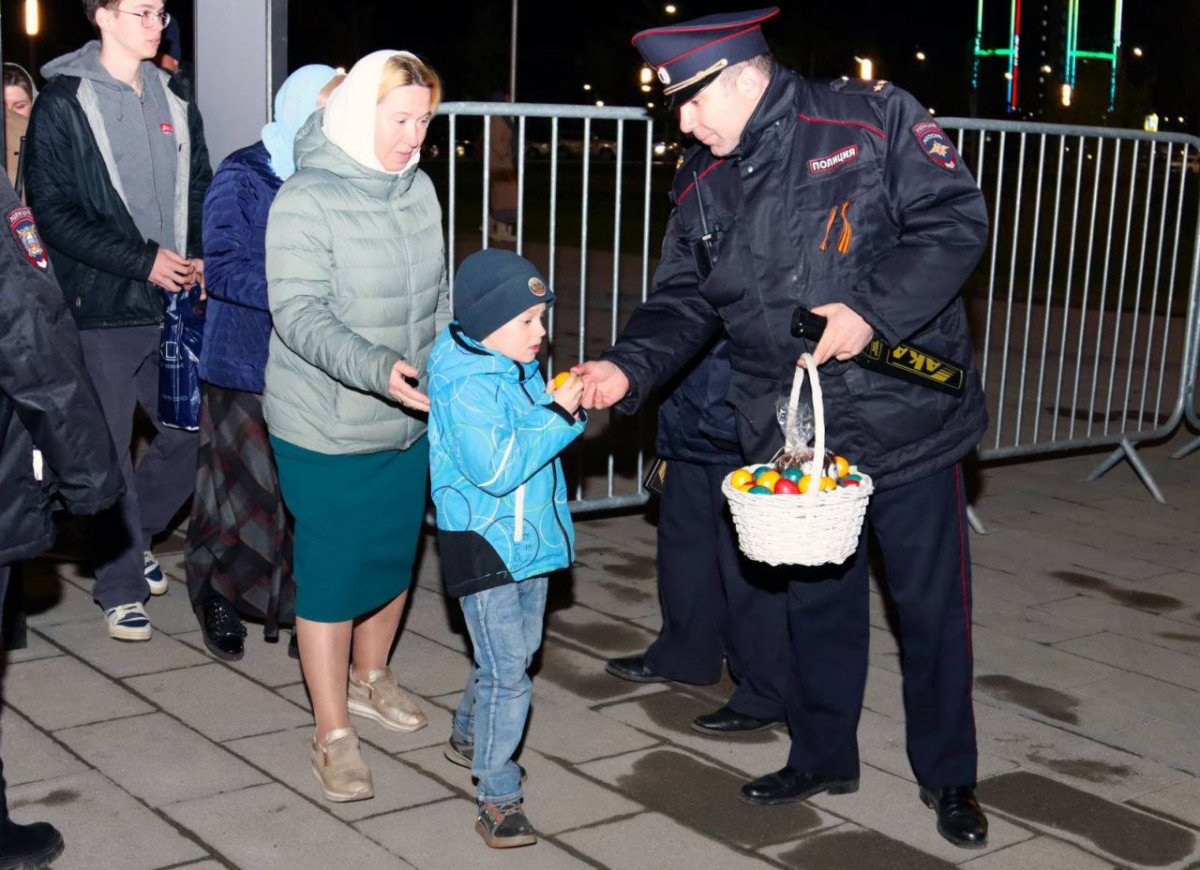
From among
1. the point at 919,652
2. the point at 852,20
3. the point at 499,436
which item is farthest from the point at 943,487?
the point at 852,20

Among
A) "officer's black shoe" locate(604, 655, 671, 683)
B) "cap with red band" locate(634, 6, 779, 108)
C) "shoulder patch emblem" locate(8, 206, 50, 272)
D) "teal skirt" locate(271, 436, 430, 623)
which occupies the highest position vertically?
"cap with red band" locate(634, 6, 779, 108)

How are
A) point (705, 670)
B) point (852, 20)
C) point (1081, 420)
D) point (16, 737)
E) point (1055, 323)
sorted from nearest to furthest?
point (16, 737) < point (705, 670) < point (1081, 420) < point (1055, 323) < point (852, 20)

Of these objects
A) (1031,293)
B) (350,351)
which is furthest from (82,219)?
(1031,293)

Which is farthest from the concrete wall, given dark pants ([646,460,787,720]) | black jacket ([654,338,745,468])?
dark pants ([646,460,787,720])

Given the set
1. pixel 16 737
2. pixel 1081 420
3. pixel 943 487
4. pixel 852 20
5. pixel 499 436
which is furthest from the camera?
pixel 852 20

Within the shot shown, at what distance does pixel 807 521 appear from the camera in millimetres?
3434

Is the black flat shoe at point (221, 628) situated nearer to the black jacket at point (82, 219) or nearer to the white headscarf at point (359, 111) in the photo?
the black jacket at point (82, 219)

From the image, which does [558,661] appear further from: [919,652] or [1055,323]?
[1055,323]

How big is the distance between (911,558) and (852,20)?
60399 millimetres

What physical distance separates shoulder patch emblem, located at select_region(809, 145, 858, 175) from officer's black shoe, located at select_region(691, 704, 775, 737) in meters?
1.76

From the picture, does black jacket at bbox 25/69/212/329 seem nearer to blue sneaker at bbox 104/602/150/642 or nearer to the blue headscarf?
the blue headscarf

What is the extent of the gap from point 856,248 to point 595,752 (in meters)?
1.66

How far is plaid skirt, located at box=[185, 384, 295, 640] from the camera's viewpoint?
507cm

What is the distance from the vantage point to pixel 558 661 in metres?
5.27
